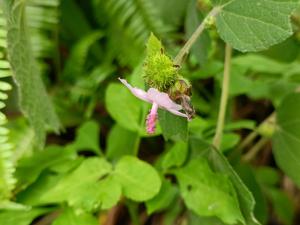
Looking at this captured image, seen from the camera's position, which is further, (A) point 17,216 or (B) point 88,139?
(B) point 88,139

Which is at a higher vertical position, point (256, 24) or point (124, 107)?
point (256, 24)

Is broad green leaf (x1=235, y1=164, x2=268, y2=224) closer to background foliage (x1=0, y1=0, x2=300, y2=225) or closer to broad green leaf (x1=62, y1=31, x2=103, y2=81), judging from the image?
background foliage (x1=0, y1=0, x2=300, y2=225)

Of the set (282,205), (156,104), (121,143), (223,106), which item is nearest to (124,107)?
(121,143)

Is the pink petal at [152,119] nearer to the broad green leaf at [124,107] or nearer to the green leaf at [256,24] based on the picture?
the green leaf at [256,24]

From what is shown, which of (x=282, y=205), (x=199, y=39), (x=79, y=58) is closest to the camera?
(x=199, y=39)

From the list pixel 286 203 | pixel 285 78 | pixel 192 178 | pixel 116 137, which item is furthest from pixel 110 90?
pixel 286 203

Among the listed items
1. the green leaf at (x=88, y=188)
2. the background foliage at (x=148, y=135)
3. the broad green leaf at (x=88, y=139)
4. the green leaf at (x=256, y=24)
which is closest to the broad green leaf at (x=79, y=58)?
the background foliage at (x=148, y=135)

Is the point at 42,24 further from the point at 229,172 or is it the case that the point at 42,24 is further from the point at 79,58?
the point at 229,172

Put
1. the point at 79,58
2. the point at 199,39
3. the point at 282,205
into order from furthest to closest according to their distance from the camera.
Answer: the point at 79,58 → the point at 282,205 → the point at 199,39
